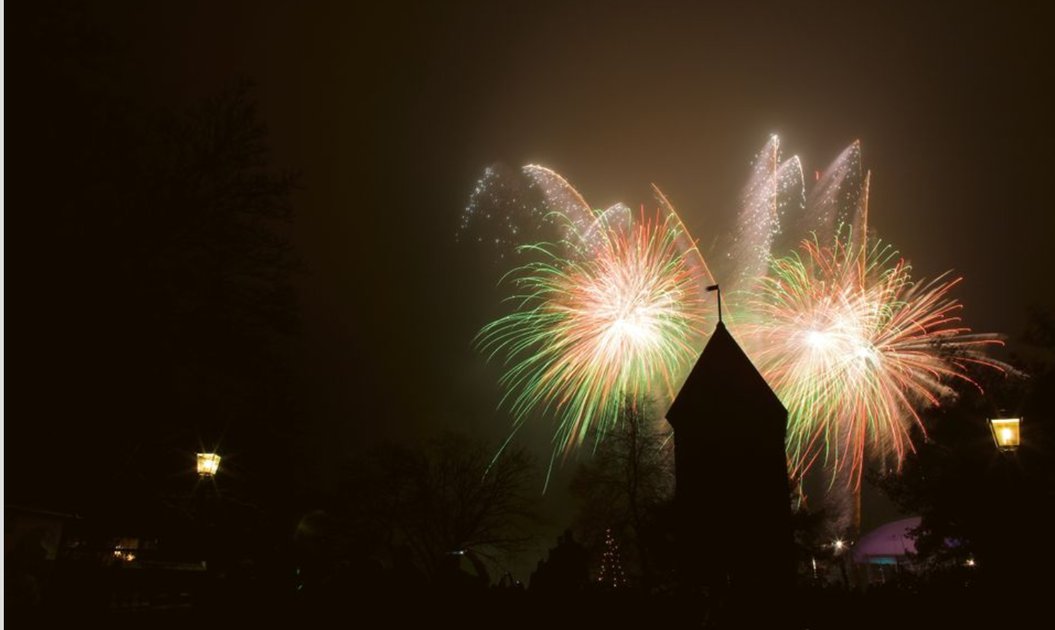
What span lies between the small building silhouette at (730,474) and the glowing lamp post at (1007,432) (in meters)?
12.2

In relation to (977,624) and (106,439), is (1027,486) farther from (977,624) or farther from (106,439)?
(106,439)

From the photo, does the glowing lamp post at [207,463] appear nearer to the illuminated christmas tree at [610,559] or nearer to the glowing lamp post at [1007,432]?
the glowing lamp post at [1007,432]

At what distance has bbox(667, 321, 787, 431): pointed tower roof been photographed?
24.4 metres

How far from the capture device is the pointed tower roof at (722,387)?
24.4 m

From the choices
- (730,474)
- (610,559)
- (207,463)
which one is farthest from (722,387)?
(610,559)

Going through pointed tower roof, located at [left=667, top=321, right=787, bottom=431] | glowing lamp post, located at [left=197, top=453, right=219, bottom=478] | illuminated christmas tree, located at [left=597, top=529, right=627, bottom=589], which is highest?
pointed tower roof, located at [left=667, top=321, right=787, bottom=431]

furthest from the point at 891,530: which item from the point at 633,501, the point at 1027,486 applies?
the point at 1027,486

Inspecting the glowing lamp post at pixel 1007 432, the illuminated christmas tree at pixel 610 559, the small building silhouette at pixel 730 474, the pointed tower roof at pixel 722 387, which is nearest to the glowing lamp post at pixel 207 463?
the small building silhouette at pixel 730 474

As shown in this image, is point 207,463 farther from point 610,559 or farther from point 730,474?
point 610,559

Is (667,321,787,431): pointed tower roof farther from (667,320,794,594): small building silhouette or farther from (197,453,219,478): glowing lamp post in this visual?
(197,453,219,478): glowing lamp post

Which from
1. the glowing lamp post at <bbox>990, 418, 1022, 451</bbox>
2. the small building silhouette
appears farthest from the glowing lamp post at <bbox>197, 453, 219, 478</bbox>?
the glowing lamp post at <bbox>990, 418, 1022, 451</bbox>

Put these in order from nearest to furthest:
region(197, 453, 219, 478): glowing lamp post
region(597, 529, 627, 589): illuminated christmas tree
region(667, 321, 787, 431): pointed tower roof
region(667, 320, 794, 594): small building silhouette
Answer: region(197, 453, 219, 478): glowing lamp post
region(667, 320, 794, 594): small building silhouette
region(667, 321, 787, 431): pointed tower roof
region(597, 529, 627, 589): illuminated christmas tree

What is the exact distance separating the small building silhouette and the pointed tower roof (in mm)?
35

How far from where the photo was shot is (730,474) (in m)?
23.3
